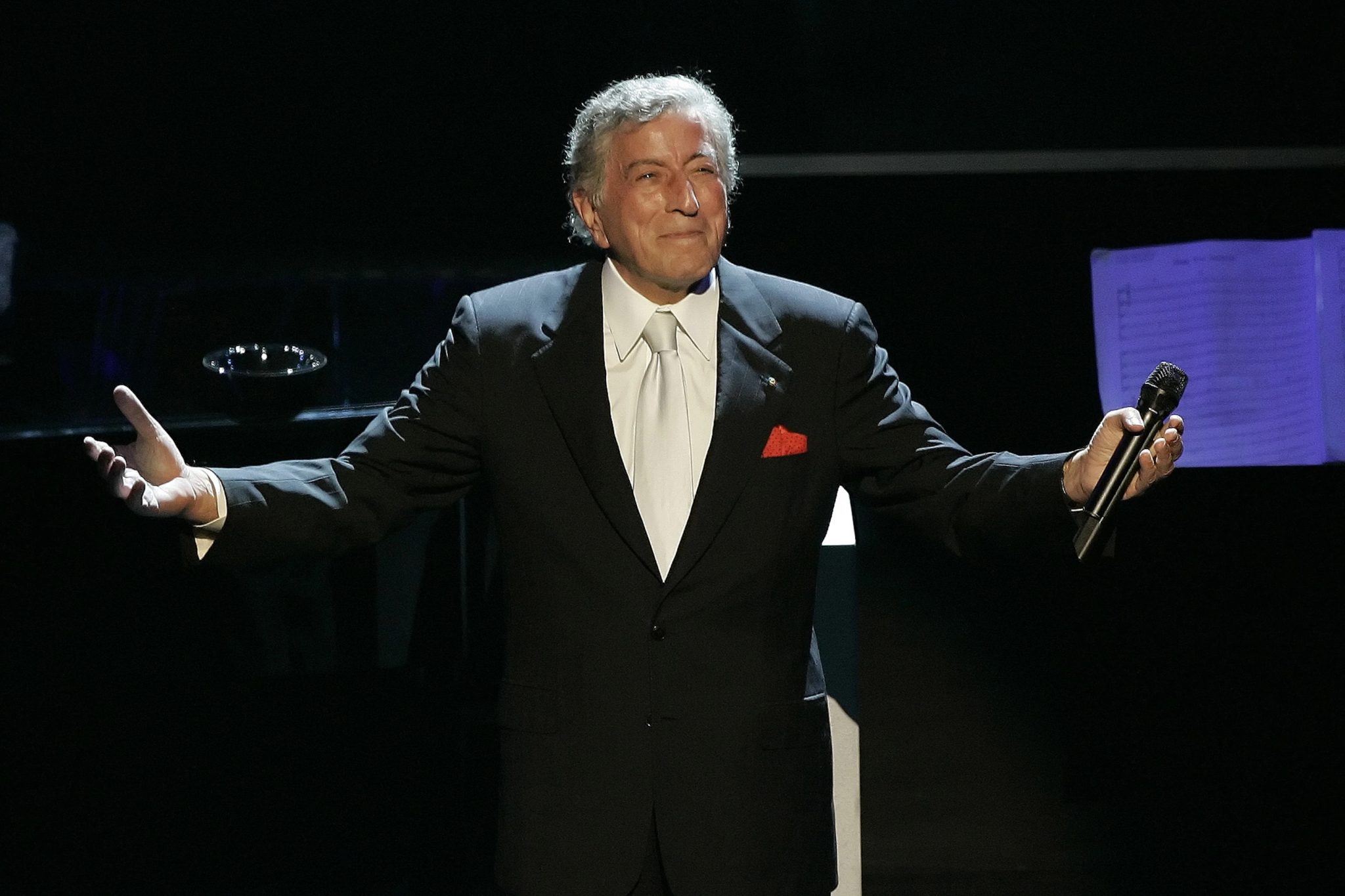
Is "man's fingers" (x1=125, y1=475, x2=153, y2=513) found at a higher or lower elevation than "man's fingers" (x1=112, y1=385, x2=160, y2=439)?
lower

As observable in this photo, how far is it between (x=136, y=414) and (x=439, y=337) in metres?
1.25

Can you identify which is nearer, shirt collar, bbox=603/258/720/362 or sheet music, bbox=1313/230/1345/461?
shirt collar, bbox=603/258/720/362

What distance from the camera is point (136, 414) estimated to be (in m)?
1.61

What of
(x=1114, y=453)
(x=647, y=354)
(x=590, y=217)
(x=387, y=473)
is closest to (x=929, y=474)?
(x=1114, y=453)

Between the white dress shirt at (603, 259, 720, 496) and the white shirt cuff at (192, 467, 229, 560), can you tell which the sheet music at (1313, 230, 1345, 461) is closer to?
the white dress shirt at (603, 259, 720, 496)

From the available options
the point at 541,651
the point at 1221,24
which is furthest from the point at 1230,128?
the point at 541,651

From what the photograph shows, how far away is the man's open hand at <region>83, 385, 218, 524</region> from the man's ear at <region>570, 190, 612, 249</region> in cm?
65

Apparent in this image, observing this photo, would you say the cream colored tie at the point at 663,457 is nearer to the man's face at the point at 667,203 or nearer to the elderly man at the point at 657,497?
the elderly man at the point at 657,497

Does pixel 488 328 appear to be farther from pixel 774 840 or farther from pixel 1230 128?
pixel 1230 128

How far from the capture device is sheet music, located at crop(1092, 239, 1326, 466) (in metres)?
2.69

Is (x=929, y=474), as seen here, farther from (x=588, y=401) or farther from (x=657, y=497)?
(x=588, y=401)

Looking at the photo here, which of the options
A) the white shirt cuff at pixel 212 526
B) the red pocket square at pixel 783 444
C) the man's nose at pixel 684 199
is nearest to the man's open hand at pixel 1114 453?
the red pocket square at pixel 783 444

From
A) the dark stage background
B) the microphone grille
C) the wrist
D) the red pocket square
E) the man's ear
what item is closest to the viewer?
the microphone grille

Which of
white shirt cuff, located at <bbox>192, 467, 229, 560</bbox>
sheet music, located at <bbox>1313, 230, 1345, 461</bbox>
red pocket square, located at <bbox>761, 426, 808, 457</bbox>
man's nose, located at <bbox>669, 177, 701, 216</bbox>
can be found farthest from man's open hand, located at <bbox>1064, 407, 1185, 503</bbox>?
sheet music, located at <bbox>1313, 230, 1345, 461</bbox>
